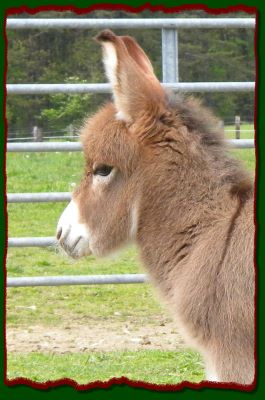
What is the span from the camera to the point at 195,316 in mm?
2941

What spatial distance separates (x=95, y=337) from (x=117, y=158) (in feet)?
10.3

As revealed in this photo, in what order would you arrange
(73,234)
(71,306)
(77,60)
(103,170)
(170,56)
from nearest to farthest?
1. (103,170)
2. (73,234)
3. (170,56)
4. (77,60)
5. (71,306)

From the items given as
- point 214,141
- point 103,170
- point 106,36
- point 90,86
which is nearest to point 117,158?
point 103,170

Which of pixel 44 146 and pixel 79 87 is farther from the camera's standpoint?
pixel 44 146

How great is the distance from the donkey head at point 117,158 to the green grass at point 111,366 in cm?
180

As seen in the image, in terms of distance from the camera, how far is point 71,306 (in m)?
7.10

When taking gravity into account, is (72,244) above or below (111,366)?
above

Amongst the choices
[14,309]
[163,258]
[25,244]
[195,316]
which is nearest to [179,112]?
[163,258]

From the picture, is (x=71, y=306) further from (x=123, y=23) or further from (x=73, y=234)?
(x=73, y=234)

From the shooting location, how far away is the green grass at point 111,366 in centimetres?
514

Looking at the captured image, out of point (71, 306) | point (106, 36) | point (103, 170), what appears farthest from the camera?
point (71, 306)

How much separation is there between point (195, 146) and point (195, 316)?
74 centimetres

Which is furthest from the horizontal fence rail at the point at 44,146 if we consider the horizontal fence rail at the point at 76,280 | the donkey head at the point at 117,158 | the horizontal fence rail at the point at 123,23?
the donkey head at the point at 117,158

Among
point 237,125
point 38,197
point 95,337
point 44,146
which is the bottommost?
point 95,337
